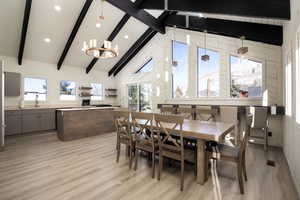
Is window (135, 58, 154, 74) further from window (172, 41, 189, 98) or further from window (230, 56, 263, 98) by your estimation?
window (230, 56, 263, 98)

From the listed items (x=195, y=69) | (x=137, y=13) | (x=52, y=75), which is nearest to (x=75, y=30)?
(x=137, y=13)

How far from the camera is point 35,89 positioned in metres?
5.70

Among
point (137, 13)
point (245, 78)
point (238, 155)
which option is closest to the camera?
point (238, 155)

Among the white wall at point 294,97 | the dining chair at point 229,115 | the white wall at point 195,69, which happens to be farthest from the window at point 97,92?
the white wall at point 294,97

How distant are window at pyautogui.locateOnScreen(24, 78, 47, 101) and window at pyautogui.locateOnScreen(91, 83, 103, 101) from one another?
6.78 feet

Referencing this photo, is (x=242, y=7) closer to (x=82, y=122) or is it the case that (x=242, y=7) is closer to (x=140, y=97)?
(x=82, y=122)

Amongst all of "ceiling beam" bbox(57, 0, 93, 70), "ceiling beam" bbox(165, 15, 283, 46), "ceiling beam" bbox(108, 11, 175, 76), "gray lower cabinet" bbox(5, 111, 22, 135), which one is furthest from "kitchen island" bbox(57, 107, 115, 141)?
"ceiling beam" bbox(165, 15, 283, 46)

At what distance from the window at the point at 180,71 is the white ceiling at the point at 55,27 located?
144cm

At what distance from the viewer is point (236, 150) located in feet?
7.23

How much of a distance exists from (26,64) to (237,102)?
24.3ft

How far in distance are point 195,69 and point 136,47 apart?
297 cm

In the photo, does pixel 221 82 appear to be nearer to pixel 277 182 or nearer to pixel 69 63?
pixel 277 182

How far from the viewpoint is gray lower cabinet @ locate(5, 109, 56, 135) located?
15.4 ft

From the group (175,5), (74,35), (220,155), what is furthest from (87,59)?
(220,155)
